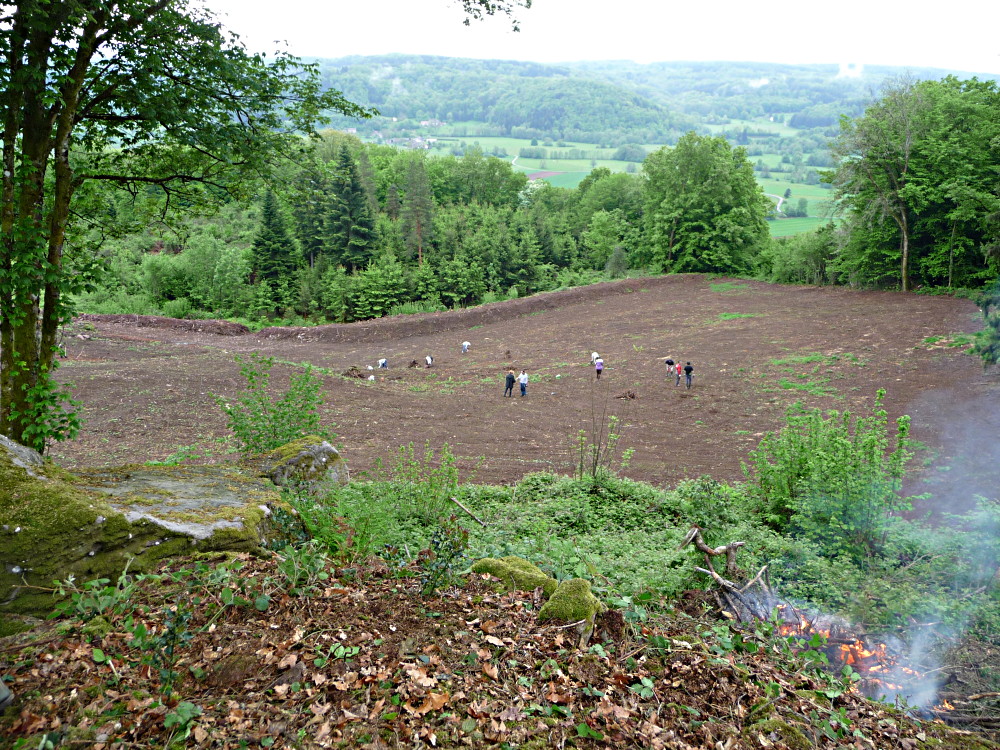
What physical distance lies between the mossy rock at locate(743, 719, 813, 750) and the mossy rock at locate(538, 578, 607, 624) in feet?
3.69

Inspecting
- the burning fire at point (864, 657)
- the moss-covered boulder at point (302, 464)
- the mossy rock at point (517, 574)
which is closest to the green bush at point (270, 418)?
the moss-covered boulder at point (302, 464)

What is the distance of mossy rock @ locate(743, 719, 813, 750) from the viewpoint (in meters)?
3.25

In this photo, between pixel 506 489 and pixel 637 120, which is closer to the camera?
pixel 506 489

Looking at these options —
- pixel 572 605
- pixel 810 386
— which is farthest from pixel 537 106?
pixel 572 605

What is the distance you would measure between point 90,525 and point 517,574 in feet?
9.91

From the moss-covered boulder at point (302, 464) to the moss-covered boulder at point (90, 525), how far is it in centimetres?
142

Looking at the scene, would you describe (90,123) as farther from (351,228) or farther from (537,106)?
(537,106)

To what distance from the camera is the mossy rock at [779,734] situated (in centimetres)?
325

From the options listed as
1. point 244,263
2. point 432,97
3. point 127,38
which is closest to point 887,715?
point 127,38

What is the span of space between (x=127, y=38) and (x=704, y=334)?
26208 millimetres

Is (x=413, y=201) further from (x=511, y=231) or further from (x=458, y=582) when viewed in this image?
(x=458, y=582)

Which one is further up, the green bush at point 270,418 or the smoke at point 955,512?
the green bush at point 270,418

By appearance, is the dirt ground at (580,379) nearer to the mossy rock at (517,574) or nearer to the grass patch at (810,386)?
the grass patch at (810,386)

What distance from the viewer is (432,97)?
543ft
